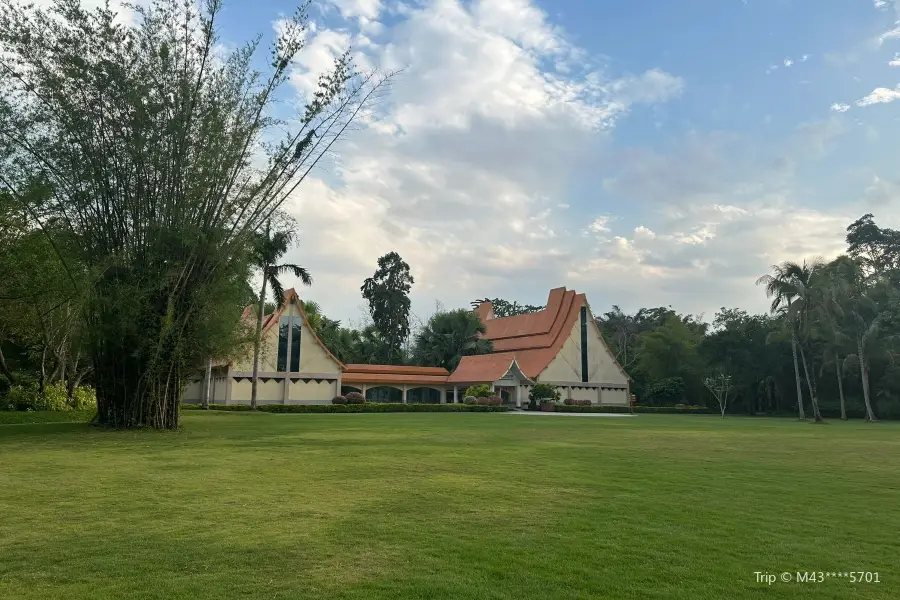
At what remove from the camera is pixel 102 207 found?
15.3m

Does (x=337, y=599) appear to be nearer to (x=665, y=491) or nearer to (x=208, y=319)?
(x=665, y=491)

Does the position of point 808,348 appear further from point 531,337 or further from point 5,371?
point 5,371

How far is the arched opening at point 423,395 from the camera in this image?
44209 millimetres

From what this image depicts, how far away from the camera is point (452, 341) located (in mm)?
47406

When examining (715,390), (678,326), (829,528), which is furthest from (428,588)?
(678,326)

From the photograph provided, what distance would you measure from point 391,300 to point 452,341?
20.7ft

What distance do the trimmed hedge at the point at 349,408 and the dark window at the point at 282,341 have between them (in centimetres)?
436

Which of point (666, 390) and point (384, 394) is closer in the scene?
point (384, 394)

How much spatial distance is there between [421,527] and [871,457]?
10.9 meters

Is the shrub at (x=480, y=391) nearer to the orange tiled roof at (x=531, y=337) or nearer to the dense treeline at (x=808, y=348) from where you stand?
the orange tiled roof at (x=531, y=337)

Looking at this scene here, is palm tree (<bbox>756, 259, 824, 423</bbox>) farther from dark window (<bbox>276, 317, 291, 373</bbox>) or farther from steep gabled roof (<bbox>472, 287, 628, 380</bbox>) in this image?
dark window (<bbox>276, 317, 291, 373</bbox>)

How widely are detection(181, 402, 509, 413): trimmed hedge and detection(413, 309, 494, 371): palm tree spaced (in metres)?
11.2

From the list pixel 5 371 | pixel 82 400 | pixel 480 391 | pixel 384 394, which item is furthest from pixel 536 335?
pixel 5 371

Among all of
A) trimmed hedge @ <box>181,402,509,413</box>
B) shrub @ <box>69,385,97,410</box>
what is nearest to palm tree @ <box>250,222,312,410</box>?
trimmed hedge @ <box>181,402,509,413</box>
